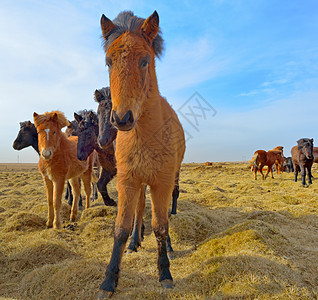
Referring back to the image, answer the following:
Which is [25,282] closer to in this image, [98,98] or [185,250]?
[185,250]

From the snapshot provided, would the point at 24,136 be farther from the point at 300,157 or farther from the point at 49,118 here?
the point at 300,157

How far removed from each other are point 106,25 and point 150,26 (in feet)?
1.72

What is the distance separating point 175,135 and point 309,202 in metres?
7.07

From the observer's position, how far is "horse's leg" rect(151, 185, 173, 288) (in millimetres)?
2619

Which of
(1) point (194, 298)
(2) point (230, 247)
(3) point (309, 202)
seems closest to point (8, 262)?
(1) point (194, 298)

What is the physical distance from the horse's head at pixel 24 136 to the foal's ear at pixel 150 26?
6.71 m

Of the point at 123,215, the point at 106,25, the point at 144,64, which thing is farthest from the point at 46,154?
the point at 144,64

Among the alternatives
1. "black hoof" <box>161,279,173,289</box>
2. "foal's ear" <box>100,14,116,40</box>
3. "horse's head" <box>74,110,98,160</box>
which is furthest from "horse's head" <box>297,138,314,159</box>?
"foal's ear" <box>100,14,116,40</box>

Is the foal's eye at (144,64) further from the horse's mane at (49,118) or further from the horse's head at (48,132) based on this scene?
the horse's mane at (49,118)

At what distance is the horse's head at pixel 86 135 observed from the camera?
5.63 meters

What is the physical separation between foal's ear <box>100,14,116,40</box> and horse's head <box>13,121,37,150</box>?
634 cm

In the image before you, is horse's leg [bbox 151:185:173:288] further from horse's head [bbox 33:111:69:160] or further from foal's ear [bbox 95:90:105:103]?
horse's head [bbox 33:111:69:160]

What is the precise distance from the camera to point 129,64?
212cm

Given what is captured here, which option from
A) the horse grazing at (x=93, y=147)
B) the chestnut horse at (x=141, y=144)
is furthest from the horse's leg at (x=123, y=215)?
the horse grazing at (x=93, y=147)
